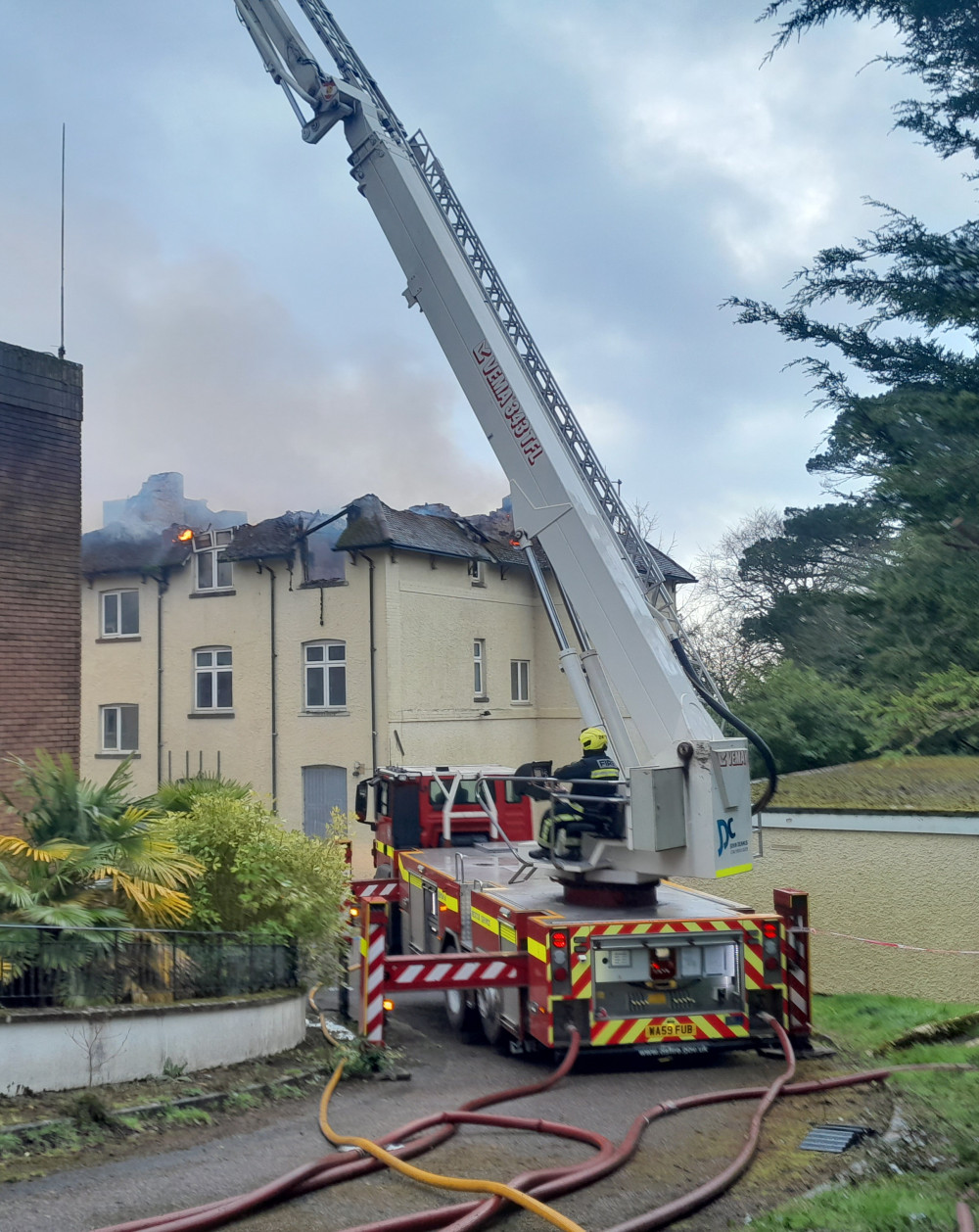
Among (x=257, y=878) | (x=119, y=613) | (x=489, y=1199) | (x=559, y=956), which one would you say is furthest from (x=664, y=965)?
(x=119, y=613)

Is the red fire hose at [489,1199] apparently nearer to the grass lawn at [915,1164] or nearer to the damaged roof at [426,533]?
the grass lawn at [915,1164]

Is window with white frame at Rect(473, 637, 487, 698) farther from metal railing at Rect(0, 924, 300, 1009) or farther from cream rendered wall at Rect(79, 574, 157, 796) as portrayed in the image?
metal railing at Rect(0, 924, 300, 1009)

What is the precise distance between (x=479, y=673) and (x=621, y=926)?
16579mm

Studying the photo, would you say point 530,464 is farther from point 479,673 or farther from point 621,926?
point 479,673

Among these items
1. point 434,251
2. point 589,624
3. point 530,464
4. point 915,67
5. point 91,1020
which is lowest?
point 91,1020

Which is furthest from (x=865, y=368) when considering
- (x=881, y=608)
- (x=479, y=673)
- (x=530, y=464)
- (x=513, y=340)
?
(x=479, y=673)

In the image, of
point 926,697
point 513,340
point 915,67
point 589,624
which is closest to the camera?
point 926,697

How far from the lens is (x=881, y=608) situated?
4.91 meters

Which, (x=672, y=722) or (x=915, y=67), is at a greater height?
(x=915, y=67)

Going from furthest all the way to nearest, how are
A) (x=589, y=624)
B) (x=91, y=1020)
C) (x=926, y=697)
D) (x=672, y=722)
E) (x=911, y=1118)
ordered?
(x=589, y=624) < (x=672, y=722) < (x=91, y=1020) < (x=911, y=1118) < (x=926, y=697)

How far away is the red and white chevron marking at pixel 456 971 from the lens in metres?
8.55

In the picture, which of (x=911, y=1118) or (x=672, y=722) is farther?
(x=672, y=722)

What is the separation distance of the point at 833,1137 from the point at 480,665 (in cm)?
1884

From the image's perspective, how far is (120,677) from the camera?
85.7ft
